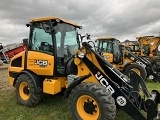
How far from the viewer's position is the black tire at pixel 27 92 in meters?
6.15

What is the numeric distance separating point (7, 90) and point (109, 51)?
6.00m

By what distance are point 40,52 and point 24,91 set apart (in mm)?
1245

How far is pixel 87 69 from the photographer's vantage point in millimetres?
5328

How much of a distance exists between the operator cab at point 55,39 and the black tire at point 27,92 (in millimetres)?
720

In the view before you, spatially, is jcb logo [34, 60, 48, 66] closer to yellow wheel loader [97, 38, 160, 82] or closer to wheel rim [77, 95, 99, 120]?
wheel rim [77, 95, 99, 120]

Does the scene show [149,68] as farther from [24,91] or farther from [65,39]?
[24,91]

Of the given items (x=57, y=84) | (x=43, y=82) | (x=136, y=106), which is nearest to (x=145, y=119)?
(x=136, y=106)

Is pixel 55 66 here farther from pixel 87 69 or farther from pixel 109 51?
pixel 109 51

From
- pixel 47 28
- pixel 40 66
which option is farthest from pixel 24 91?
pixel 47 28

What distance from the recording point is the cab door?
603 centimetres

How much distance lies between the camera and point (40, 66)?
6191mm

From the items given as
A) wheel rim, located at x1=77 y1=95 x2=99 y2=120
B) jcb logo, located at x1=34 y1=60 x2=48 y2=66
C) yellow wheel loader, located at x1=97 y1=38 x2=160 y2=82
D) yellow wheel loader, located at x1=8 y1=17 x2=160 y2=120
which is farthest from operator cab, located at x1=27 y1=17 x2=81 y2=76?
yellow wheel loader, located at x1=97 y1=38 x2=160 y2=82

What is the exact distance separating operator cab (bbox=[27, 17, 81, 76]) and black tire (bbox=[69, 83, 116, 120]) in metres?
1.37

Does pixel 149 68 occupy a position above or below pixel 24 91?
above
